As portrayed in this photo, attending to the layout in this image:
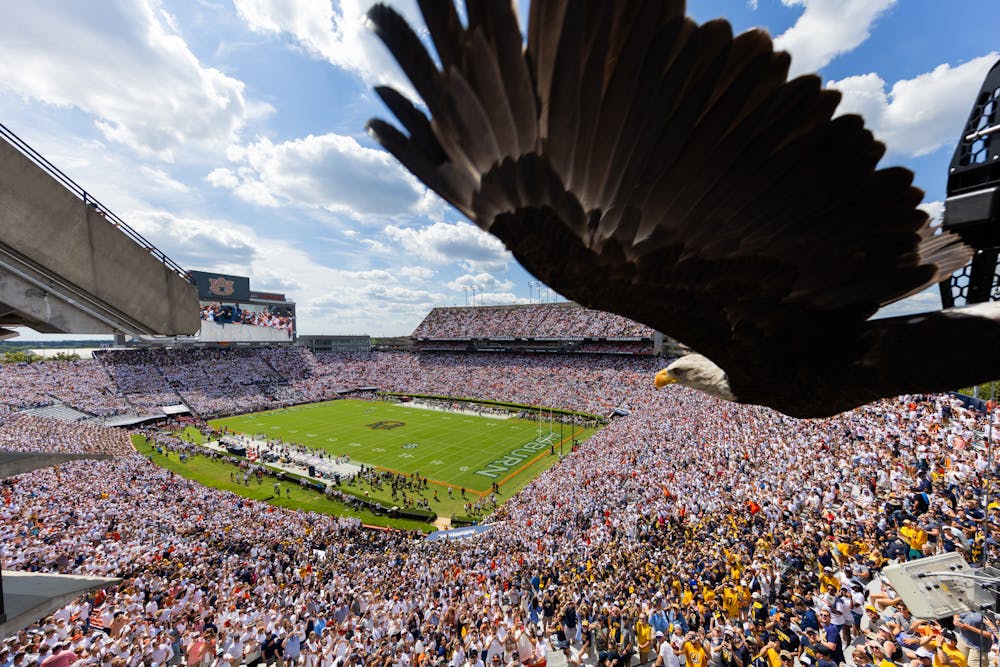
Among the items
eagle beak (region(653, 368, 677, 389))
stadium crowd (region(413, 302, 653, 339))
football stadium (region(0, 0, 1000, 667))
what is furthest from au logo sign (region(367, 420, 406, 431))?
eagle beak (region(653, 368, 677, 389))

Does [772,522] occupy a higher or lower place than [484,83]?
lower

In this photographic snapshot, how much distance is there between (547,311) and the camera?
59.8 metres

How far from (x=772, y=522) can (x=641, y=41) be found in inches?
428

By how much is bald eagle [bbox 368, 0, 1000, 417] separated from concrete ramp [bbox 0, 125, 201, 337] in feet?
15.3

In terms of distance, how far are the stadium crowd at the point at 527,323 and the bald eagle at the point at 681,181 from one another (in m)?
46.1

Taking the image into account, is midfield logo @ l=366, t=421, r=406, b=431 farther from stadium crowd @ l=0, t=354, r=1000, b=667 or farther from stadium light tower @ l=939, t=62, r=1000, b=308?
stadium light tower @ l=939, t=62, r=1000, b=308

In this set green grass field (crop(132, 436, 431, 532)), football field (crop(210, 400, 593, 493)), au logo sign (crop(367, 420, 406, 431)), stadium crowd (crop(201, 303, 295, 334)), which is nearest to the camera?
green grass field (crop(132, 436, 431, 532))

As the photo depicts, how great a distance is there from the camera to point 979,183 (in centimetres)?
263

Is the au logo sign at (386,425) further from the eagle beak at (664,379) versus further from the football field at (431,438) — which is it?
the eagle beak at (664,379)

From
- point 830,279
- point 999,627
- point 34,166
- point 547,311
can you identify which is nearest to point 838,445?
point 999,627

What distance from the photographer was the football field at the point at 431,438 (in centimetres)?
2475

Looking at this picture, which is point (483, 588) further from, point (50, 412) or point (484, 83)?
point (50, 412)

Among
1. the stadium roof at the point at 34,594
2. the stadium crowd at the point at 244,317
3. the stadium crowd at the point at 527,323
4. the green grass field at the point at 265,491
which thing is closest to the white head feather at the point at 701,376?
the stadium roof at the point at 34,594

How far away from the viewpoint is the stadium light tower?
8.33 feet
